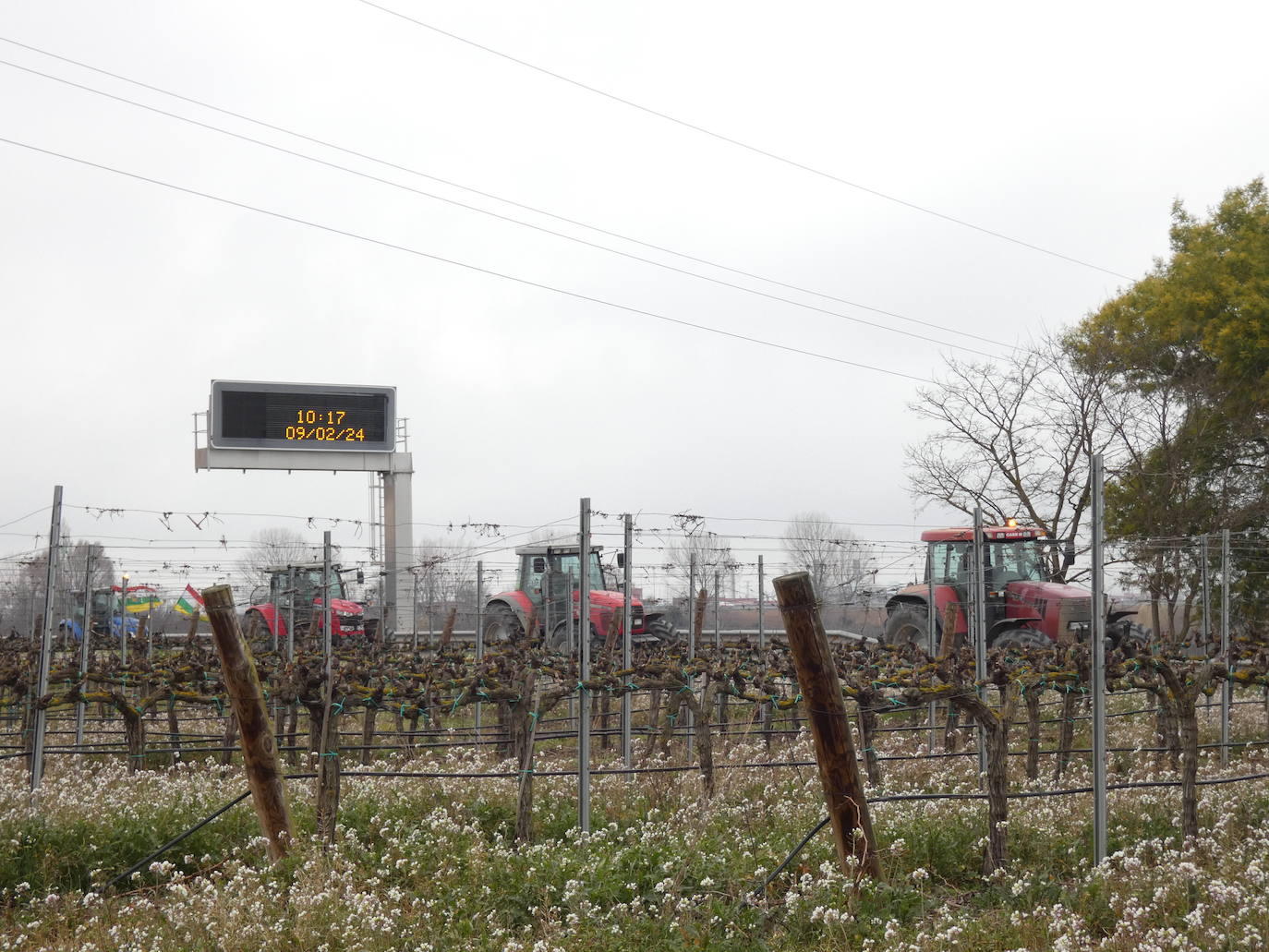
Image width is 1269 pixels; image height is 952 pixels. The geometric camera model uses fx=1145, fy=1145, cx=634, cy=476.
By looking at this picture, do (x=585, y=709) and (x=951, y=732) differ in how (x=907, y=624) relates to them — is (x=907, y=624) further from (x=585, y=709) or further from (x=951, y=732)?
(x=585, y=709)

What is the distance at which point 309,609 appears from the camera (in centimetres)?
2297

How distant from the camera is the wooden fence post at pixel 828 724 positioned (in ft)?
22.9

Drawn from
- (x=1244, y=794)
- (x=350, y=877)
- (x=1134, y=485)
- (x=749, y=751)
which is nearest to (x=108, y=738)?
(x=749, y=751)

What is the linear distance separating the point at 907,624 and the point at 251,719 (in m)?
15.1

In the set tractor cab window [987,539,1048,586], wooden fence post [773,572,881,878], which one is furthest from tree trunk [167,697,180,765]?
tractor cab window [987,539,1048,586]

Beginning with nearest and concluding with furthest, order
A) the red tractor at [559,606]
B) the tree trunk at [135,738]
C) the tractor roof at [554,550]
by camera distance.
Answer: the tree trunk at [135,738] < the tractor roof at [554,550] < the red tractor at [559,606]

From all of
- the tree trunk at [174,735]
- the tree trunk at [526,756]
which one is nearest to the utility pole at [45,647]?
the tree trunk at [174,735]

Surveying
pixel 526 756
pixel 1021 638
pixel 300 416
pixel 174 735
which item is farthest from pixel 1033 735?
pixel 300 416

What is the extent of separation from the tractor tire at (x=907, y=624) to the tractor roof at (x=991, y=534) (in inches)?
52.8

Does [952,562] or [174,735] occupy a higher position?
[952,562]

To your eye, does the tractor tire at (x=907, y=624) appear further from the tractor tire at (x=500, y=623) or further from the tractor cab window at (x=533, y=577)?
the tractor tire at (x=500, y=623)

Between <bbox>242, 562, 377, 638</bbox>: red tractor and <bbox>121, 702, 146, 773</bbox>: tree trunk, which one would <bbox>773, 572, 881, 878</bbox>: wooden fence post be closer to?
<bbox>121, 702, 146, 773</bbox>: tree trunk

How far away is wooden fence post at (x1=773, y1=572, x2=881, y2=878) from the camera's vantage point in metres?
6.97

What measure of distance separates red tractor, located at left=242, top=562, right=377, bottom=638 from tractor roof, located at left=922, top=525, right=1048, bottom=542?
37.3 ft
